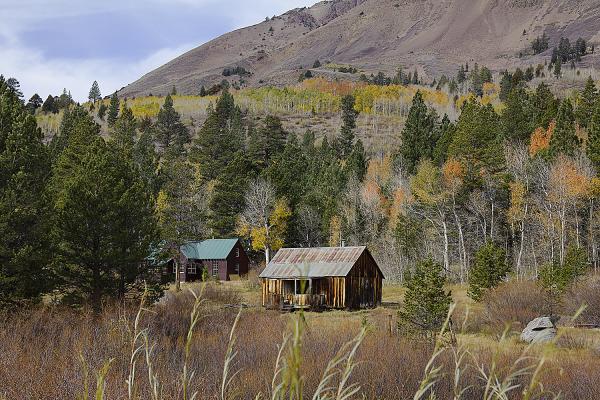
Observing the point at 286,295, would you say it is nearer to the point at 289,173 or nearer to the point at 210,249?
the point at 210,249

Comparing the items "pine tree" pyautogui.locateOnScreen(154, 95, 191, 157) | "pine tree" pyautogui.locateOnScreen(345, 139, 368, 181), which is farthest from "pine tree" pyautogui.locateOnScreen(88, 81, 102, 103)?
"pine tree" pyautogui.locateOnScreen(345, 139, 368, 181)

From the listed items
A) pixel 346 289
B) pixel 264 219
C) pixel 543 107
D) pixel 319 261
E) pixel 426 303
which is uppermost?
pixel 543 107

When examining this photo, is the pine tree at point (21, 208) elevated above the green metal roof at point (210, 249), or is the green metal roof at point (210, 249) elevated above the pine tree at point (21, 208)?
the pine tree at point (21, 208)

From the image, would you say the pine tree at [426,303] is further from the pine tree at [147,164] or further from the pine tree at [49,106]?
the pine tree at [49,106]

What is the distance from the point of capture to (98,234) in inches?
983

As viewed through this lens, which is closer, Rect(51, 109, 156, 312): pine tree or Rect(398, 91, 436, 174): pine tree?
Rect(51, 109, 156, 312): pine tree

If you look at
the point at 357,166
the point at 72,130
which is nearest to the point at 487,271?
the point at 357,166

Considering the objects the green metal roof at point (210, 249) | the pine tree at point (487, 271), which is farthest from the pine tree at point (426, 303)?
the green metal roof at point (210, 249)

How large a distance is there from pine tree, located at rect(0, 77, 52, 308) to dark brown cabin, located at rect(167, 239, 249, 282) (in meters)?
32.8

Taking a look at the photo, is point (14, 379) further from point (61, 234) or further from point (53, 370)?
point (61, 234)

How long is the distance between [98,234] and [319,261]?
17.7 metres

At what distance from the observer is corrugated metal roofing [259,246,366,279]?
37.8 m

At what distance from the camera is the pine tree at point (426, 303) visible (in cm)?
2044

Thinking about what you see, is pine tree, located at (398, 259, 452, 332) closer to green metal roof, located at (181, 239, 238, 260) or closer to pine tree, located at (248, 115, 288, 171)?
green metal roof, located at (181, 239, 238, 260)
